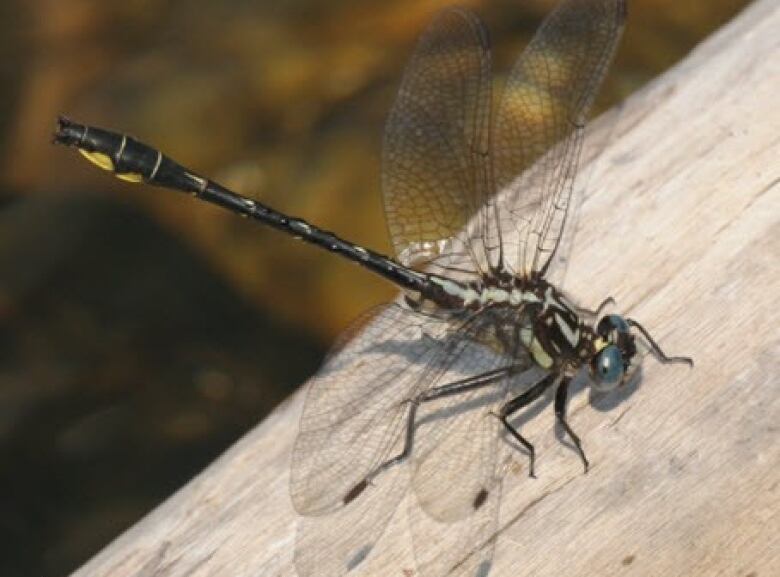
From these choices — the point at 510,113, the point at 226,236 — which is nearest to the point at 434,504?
the point at 510,113

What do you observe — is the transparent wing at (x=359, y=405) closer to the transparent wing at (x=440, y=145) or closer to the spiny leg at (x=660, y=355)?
the transparent wing at (x=440, y=145)

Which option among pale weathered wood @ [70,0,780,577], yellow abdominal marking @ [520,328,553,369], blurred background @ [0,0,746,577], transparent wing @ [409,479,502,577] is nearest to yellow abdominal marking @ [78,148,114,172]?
pale weathered wood @ [70,0,780,577]

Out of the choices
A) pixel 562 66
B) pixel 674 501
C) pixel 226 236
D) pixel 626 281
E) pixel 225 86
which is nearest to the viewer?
pixel 674 501

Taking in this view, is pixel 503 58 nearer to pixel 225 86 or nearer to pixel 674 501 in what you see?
pixel 225 86

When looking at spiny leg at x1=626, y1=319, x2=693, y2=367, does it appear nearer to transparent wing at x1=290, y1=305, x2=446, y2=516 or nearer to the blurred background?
transparent wing at x1=290, y1=305, x2=446, y2=516

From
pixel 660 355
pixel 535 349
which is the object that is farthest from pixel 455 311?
pixel 660 355
